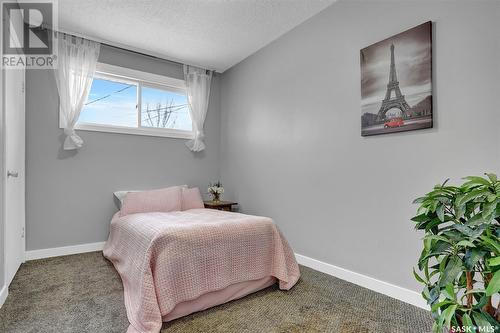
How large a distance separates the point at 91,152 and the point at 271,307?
288 cm

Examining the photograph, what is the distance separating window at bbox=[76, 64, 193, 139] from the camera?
11.6ft

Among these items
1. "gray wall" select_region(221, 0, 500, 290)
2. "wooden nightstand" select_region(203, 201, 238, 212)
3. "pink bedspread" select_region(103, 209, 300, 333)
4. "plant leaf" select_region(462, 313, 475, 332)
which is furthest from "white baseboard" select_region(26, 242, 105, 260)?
"plant leaf" select_region(462, 313, 475, 332)

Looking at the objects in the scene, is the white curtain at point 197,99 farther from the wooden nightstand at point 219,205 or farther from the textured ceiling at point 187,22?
the wooden nightstand at point 219,205

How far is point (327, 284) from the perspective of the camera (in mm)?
2449

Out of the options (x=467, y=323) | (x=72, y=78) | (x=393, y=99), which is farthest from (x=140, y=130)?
(x=467, y=323)

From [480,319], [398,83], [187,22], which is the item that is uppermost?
[187,22]

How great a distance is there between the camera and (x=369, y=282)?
2.36 m

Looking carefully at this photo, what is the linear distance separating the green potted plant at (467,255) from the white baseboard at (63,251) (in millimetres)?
3570

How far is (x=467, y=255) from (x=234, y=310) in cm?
151

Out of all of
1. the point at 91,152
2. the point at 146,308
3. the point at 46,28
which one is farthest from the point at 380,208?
the point at 46,28

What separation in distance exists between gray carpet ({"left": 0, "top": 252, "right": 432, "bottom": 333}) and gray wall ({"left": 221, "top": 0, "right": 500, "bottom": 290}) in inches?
12.7

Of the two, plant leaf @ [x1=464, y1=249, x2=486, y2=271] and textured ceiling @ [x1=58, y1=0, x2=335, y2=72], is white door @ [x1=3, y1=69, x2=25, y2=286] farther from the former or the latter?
plant leaf @ [x1=464, y1=249, x2=486, y2=271]

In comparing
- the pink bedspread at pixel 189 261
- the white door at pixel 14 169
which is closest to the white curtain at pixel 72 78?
the white door at pixel 14 169

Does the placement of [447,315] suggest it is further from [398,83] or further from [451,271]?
[398,83]
